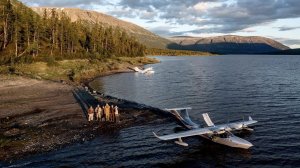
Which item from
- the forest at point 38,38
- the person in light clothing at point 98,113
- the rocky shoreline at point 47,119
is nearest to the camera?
the rocky shoreline at point 47,119

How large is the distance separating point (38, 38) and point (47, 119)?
8311 centimetres

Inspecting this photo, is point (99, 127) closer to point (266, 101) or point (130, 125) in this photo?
point (130, 125)

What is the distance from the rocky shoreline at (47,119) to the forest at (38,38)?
33845 mm

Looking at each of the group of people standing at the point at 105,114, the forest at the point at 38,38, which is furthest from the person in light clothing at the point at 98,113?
the forest at the point at 38,38

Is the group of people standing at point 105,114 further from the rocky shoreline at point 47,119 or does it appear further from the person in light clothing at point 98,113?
the rocky shoreline at point 47,119

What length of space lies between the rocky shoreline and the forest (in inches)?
1332

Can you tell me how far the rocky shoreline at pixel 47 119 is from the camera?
106 ft

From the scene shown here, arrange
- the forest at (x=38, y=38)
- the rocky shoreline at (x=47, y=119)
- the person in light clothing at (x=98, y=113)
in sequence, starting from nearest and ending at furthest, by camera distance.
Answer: the rocky shoreline at (x=47, y=119)
the person in light clothing at (x=98, y=113)
the forest at (x=38, y=38)

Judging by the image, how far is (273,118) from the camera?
4228cm

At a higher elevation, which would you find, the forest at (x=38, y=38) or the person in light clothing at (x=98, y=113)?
the forest at (x=38, y=38)

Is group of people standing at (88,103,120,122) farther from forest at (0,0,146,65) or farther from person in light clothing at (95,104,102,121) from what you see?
forest at (0,0,146,65)

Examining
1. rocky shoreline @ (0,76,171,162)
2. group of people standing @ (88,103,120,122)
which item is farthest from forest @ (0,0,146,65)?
group of people standing @ (88,103,120,122)

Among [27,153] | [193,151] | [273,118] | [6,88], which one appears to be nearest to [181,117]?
[193,151]

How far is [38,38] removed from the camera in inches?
4604
